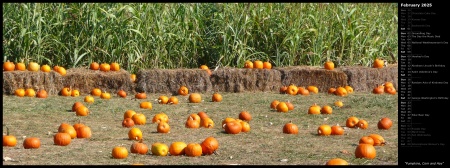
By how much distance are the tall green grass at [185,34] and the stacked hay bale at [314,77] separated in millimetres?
978

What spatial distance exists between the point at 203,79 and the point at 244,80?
0.71 meters

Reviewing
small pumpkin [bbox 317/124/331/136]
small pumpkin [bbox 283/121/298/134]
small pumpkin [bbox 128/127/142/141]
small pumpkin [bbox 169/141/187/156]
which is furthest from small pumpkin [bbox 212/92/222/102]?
small pumpkin [bbox 169/141/187/156]

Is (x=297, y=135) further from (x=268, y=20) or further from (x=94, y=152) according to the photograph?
(x=268, y=20)

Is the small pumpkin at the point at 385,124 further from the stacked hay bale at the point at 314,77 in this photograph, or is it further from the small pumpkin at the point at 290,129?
the stacked hay bale at the point at 314,77

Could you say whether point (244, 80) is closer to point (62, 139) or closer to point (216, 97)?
point (216, 97)

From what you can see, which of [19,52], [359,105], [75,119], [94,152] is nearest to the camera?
[94,152]

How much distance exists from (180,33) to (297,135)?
6.18 meters

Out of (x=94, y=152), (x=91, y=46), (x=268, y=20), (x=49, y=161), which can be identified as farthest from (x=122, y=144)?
(x=268, y=20)

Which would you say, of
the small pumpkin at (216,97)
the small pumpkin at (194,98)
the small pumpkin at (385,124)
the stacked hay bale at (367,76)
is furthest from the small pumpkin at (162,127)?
the stacked hay bale at (367,76)

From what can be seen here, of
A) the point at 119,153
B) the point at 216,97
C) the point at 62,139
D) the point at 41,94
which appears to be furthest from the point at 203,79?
the point at 119,153

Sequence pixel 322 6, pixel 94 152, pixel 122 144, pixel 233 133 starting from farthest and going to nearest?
pixel 322 6 → pixel 233 133 → pixel 122 144 → pixel 94 152

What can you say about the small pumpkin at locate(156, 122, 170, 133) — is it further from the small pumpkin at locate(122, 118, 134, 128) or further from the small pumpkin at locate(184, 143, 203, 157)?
the small pumpkin at locate(184, 143, 203, 157)

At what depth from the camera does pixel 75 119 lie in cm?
1063

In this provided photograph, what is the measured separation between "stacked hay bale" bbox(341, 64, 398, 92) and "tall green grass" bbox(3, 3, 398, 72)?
1.10m
